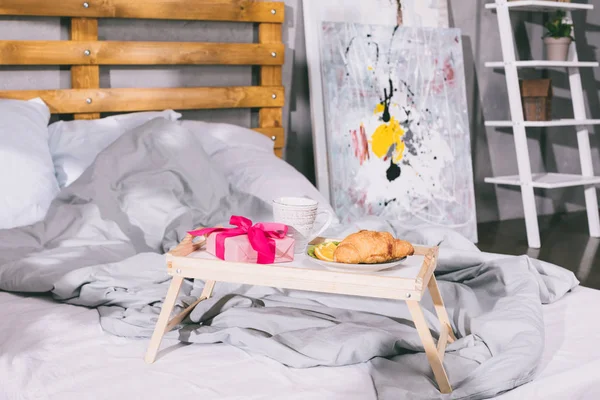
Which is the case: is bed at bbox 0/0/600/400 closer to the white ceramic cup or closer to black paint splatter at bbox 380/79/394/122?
the white ceramic cup

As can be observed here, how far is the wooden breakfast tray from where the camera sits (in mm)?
1263

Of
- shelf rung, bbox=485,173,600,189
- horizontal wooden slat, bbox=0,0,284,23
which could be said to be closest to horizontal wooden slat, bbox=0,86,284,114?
horizontal wooden slat, bbox=0,0,284,23

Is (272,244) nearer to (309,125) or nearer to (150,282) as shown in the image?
(150,282)

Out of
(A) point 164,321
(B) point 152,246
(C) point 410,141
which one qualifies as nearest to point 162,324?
(A) point 164,321

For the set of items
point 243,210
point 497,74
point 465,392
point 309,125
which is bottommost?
point 465,392

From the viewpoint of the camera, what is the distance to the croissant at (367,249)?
130 centimetres

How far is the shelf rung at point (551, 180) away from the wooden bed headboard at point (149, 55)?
1.22 meters

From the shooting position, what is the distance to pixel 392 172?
3445 mm

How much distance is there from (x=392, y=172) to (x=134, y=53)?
4.24ft

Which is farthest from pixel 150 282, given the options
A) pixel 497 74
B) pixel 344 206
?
pixel 497 74

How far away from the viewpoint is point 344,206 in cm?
331

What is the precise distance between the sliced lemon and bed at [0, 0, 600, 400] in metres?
0.20

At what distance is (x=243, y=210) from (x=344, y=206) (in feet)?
3.45

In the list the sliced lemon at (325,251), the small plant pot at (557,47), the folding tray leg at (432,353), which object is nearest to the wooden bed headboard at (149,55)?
the small plant pot at (557,47)
